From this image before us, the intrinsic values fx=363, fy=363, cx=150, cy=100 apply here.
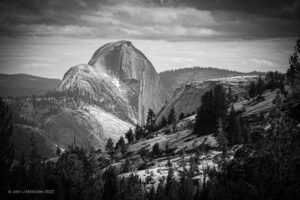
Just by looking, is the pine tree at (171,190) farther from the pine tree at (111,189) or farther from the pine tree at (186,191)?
the pine tree at (111,189)

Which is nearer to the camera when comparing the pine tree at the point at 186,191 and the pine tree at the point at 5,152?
the pine tree at the point at 5,152

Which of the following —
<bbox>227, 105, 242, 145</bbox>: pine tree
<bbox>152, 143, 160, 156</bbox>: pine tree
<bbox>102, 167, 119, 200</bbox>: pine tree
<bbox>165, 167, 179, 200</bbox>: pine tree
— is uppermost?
<bbox>227, 105, 242, 145</bbox>: pine tree

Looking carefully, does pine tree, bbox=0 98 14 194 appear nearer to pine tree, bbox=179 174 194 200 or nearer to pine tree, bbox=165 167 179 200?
pine tree, bbox=165 167 179 200

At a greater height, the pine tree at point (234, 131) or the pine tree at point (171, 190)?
the pine tree at point (234, 131)

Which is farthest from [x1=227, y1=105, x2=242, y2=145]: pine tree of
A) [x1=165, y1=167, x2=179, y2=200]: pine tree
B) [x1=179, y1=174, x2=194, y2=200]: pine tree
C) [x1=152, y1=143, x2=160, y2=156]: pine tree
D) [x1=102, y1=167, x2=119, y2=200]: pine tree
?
[x1=102, y1=167, x2=119, y2=200]: pine tree

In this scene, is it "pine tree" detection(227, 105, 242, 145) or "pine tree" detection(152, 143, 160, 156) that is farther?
"pine tree" detection(152, 143, 160, 156)

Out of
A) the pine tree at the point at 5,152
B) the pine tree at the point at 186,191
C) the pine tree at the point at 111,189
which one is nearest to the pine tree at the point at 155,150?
the pine tree at the point at 186,191

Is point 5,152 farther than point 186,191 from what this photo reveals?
No

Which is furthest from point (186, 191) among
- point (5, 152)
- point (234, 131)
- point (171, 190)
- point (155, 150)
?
point (155, 150)

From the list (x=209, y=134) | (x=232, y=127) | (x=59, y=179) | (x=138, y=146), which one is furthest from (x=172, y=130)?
(x=59, y=179)

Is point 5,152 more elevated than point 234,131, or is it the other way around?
point 234,131

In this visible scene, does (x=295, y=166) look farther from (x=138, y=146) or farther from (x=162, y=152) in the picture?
(x=138, y=146)

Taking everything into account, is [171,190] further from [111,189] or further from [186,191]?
[111,189]
